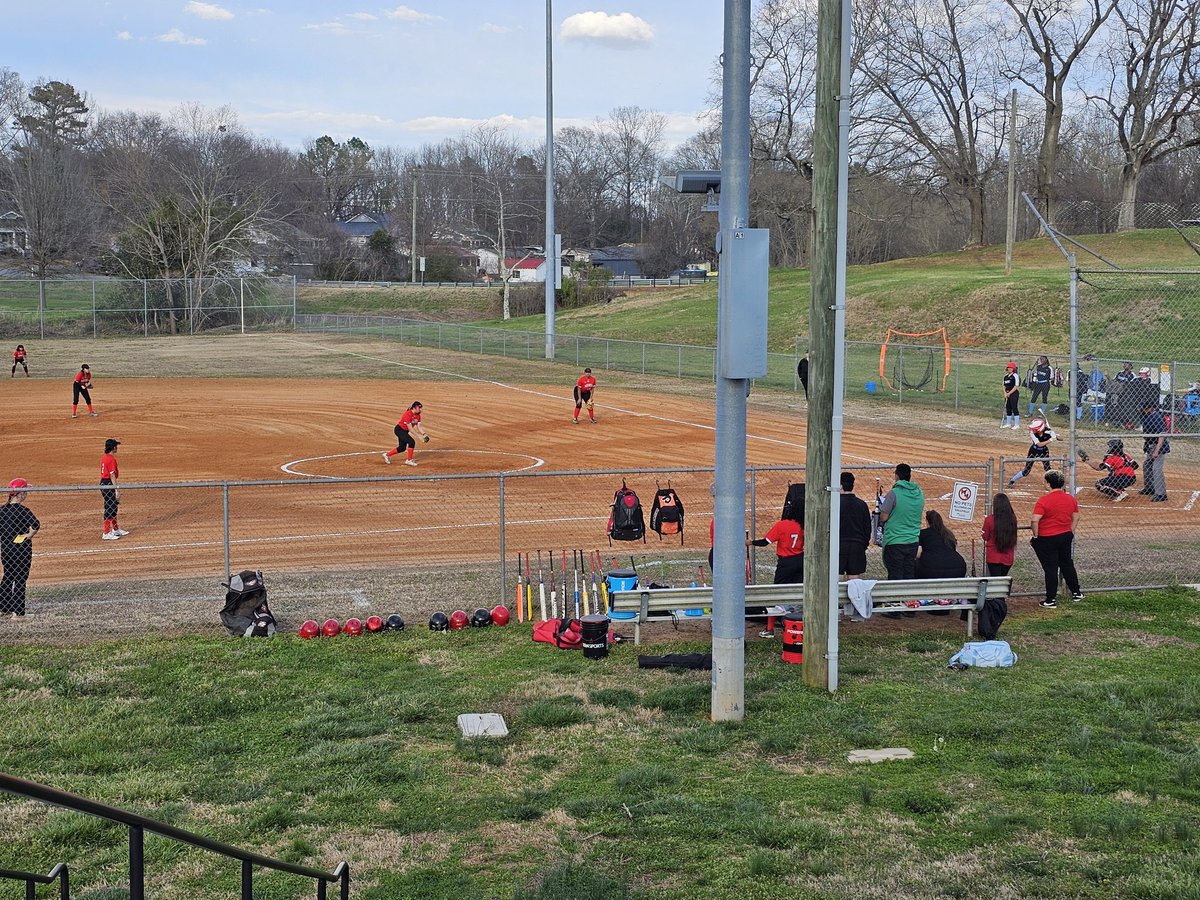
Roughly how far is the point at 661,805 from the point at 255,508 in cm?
1522

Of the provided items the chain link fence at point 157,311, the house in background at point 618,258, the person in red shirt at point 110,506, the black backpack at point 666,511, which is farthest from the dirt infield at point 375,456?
the house in background at point 618,258

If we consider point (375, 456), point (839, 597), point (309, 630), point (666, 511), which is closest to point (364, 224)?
point (375, 456)

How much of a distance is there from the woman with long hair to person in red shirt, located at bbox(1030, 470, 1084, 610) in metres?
0.49

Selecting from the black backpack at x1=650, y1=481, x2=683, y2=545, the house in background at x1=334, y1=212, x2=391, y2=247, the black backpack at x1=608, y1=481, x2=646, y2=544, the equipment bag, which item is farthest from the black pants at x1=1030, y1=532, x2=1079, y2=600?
the house in background at x1=334, y1=212, x2=391, y2=247

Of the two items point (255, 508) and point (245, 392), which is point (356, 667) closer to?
point (255, 508)

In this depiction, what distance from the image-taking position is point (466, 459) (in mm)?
26891

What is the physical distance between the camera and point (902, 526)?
1446 cm

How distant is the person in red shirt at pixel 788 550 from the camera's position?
13.5 metres

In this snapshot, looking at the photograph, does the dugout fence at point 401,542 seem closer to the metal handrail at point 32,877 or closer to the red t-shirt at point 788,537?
the red t-shirt at point 788,537

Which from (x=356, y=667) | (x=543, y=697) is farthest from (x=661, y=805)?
(x=356, y=667)

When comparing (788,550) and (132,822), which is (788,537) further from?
(132,822)

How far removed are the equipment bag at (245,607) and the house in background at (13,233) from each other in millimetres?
89021

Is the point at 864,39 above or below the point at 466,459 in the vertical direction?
above

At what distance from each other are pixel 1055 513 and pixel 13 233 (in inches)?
4041
